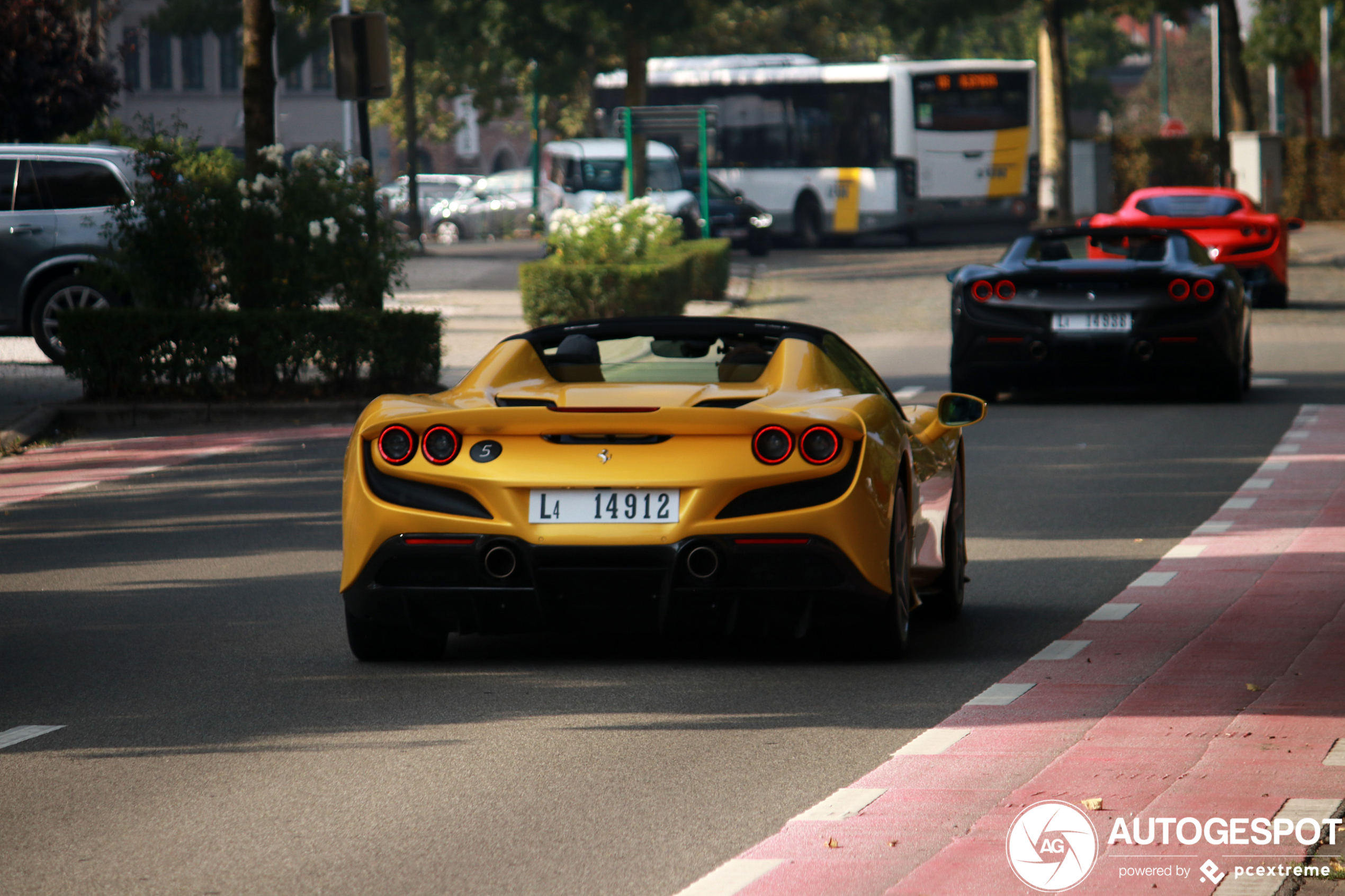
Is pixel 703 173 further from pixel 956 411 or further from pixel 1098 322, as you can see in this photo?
pixel 956 411

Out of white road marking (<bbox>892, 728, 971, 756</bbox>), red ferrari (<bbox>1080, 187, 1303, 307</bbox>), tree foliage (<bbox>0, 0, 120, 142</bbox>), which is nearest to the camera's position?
white road marking (<bbox>892, 728, 971, 756</bbox>)

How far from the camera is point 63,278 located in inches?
751

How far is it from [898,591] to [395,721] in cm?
165

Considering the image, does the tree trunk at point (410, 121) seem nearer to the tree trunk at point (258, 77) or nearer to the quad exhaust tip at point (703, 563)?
the tree trunk at point (258, 77)

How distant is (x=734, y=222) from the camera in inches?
1601

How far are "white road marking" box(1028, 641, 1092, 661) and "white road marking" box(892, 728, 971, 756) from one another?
1192 mm

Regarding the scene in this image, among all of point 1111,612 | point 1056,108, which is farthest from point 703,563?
point 1056,108

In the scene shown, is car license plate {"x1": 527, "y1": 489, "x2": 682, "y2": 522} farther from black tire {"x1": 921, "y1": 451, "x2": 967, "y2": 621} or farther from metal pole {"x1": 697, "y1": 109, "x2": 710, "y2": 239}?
metal pole {"x1": 697, "y1": 109, "x2": 710, "y2": 239}

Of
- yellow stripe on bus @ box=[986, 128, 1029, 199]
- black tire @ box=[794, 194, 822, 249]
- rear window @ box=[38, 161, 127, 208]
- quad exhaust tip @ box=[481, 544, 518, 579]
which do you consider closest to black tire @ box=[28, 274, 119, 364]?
rear window @ box=[38, 161, 127, 208]

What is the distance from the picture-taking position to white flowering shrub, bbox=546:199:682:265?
2525 cm

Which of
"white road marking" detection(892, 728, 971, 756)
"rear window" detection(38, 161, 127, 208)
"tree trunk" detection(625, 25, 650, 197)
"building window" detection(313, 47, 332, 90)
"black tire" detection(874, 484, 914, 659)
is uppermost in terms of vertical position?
"building window" detection(313, 47, 332, 90)

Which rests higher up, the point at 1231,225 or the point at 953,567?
the point at 1231,225

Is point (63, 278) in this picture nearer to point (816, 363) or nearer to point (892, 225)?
point (816, 363)

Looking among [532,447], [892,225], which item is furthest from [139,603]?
[892,225]
